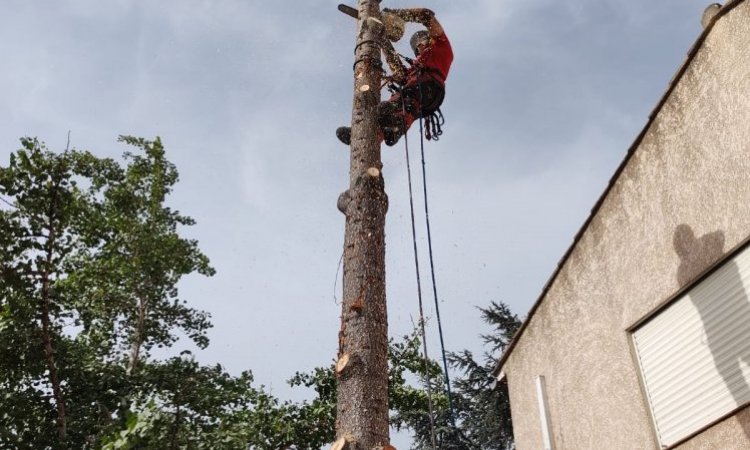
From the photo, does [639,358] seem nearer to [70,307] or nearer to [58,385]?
[58,385]

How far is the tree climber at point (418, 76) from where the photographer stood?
6.85m

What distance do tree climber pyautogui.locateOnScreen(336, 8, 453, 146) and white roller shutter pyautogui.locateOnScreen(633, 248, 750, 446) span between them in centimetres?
326

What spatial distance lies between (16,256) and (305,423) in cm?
684

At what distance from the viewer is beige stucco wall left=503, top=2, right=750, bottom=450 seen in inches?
217

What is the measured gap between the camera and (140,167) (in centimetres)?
1684

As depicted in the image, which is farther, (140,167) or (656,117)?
(140,167)

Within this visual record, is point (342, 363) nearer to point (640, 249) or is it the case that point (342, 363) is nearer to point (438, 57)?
point (640, 249)

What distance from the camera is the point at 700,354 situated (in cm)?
554

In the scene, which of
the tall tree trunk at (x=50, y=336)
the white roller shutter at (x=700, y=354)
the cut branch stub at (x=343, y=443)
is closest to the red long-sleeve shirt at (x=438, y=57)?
the white roller shutter at (x=700, y=354)

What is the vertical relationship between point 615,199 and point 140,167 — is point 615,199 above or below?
below

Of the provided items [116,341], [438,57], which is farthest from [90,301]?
[438,57]

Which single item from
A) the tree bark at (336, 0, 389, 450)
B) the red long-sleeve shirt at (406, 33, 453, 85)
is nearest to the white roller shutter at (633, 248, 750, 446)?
the tree bark at (336, 0, 389, 450)

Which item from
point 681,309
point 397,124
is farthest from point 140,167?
point 681,309

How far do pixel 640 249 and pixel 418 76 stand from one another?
342cm
